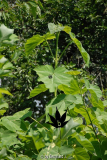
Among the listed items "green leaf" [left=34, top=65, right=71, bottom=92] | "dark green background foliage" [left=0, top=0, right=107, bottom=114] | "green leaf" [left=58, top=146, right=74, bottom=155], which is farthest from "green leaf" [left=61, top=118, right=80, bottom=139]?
"dark green background foliage" [left=0, top=0, right=107, bottom=114]

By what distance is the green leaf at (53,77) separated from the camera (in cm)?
66

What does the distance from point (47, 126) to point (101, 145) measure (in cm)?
19

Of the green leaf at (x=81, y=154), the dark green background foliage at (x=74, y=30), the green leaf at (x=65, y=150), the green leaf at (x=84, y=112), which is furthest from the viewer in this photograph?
the dark green background foliage at (x=74, y=30)

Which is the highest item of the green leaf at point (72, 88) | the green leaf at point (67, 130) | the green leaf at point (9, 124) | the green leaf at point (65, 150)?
the green leaf at point (72, 88)

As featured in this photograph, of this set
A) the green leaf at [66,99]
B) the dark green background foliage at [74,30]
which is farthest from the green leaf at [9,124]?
the dark green background foliage at [74,30]

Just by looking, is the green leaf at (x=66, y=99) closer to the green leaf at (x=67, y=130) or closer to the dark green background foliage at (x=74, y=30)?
the green leaf at (x=67, y=130)

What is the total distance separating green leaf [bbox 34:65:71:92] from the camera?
66 centimetres

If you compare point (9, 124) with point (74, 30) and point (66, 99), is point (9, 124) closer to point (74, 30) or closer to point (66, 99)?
point (66, 99)

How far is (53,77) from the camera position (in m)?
0.68

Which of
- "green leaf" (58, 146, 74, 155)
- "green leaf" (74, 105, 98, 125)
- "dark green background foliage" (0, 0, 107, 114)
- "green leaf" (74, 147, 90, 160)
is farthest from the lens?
"dark green background foliage" (0, 0, 107, 114)

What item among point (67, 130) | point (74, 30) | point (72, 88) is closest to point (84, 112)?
point (72, 88)

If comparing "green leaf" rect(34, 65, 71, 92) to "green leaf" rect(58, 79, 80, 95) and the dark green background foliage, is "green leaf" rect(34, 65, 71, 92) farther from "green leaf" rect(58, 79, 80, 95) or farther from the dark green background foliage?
the dark green background foliage

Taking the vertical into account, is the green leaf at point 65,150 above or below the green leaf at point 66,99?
below

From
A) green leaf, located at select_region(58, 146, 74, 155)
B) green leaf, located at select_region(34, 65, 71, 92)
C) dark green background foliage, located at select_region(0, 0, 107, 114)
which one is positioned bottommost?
dark green background foliage, located at select_region(0, 0, 107, 114)
